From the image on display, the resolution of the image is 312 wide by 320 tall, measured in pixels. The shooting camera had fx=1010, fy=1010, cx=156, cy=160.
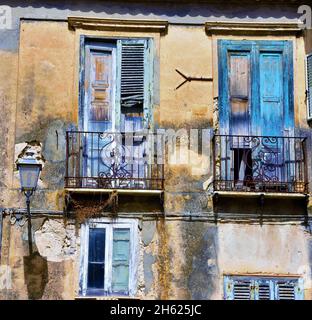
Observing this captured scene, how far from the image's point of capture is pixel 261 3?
54.2 feet

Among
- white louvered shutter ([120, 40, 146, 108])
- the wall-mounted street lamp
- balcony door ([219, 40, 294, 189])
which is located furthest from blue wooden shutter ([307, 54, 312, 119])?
the wall-mounted street lamp

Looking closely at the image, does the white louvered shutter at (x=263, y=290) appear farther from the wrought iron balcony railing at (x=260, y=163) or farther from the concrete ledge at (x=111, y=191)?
the concrete ledge at (x=111, y=191)

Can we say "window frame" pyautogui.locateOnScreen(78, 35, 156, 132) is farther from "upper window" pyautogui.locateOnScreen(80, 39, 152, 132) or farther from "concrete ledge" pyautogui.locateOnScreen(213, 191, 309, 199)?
"concrete ledge" pyautogui.locateOnScreen(213, 191, 309, 199)

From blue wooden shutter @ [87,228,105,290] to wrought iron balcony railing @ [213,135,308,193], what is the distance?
2.04 meters

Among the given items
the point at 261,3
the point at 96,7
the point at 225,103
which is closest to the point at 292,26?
the point at 261,3

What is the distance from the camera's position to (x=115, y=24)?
16266 mm

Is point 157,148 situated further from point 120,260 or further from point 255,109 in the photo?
point 120,260

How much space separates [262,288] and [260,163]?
1.99m

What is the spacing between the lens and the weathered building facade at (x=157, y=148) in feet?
50.5

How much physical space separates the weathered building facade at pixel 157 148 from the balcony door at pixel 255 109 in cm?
2

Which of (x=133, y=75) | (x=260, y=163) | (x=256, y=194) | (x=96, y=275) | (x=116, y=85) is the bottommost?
(x=96, y=275)

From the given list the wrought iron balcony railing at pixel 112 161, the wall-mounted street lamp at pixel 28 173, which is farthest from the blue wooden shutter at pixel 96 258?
the wall-mounted street lamp at pixel 28 173

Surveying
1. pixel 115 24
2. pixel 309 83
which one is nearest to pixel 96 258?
pixel 115 24

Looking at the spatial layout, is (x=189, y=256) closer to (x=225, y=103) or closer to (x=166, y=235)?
(x=166, y=235)
